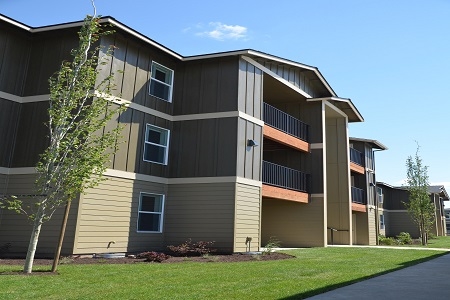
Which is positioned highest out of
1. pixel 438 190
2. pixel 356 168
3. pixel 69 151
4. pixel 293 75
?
pixel 293 75

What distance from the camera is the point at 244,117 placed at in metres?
17.0

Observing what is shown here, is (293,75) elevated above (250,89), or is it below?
above

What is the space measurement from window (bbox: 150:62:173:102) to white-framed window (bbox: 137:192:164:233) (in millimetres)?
4069

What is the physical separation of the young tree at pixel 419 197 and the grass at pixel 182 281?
20.7 metres

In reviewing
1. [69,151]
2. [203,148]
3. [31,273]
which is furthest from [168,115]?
[31,273]

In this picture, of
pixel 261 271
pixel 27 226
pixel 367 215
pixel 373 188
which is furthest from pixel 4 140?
pixel 373 188

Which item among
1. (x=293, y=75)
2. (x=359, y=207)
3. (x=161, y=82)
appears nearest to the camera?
(x=161, y=82)

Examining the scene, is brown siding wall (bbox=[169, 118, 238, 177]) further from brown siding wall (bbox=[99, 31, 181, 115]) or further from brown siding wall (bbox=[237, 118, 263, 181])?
brown siding wall (bbox=[99, 31, 181, 115])

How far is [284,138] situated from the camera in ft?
67.1

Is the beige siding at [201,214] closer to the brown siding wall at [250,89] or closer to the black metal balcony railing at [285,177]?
the brown siding wall at [250,89]

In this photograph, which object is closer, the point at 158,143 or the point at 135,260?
the point at 135,260

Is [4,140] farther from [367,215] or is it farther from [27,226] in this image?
[367,215]

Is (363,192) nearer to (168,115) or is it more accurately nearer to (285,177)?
(285,177)

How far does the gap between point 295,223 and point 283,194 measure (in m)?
3.33
